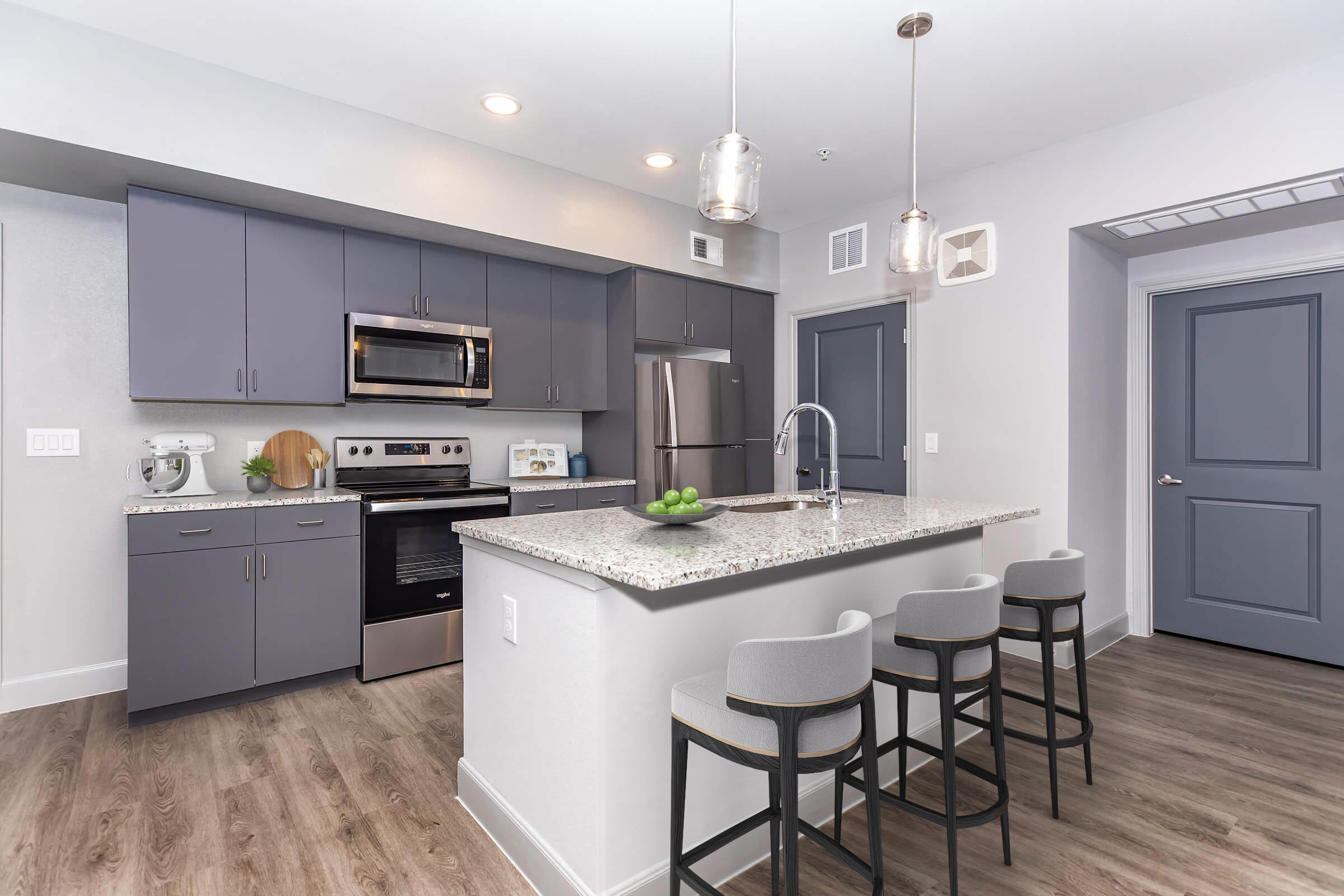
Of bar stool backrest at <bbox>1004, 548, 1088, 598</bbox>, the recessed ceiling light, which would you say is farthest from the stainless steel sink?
the recessed ceiling light

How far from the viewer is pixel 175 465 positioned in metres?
2.90

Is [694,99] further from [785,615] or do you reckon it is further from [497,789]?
[497,789]

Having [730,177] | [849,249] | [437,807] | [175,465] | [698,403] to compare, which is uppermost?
[849,249]

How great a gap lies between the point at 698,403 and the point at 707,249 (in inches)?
41.1

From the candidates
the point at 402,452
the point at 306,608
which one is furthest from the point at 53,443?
the point at 402,452

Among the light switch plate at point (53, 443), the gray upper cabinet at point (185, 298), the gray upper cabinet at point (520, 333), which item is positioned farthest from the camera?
the gray upper cabinet at point (520, 333)

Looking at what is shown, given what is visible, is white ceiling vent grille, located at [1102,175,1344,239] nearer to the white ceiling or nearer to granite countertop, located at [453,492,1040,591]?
the white ceiling

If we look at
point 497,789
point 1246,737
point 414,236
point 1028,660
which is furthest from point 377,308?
point 1246,737

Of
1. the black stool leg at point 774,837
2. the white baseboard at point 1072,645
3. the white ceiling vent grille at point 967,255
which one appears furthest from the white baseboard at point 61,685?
the white ceiling vent grille at point 967,255

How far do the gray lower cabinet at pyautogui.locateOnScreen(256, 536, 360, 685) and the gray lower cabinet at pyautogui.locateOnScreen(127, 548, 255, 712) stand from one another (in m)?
0.06

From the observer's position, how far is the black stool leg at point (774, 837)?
5.11 feet

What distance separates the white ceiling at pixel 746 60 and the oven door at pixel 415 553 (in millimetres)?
1854

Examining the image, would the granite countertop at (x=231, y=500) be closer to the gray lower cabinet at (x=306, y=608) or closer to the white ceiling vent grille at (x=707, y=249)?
the gray lower cabinet at (x=306, y=608)

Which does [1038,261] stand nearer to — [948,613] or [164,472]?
[948,613]
